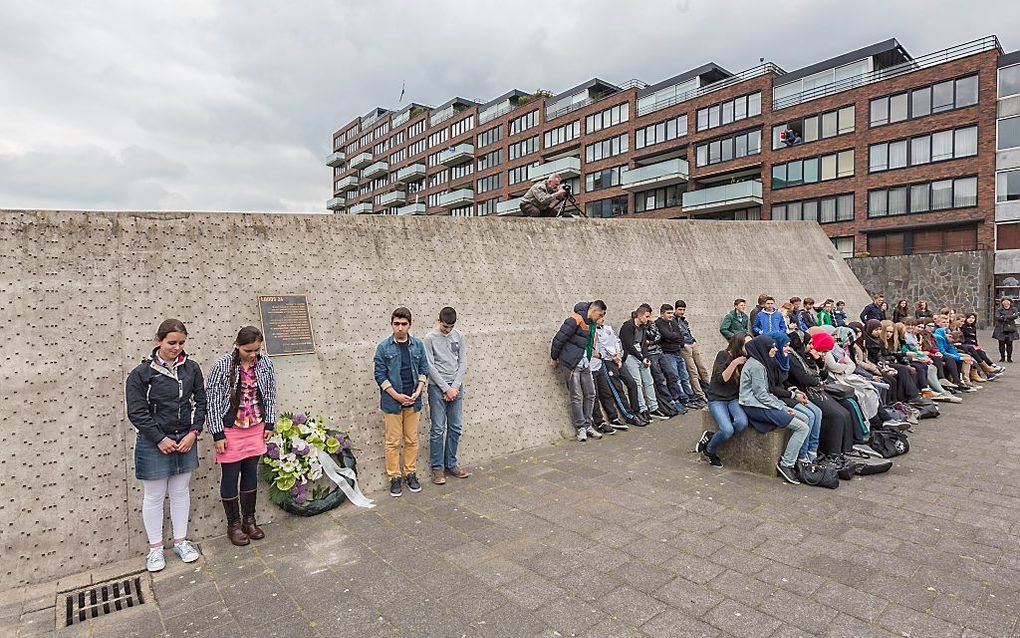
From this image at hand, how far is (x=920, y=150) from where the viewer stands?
30.8m

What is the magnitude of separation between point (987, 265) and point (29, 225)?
3603 centimetres

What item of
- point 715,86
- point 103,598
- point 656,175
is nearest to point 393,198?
point 656,175

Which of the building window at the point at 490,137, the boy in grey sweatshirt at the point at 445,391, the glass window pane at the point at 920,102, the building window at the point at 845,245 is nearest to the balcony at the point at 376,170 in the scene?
the building window at the point at 490,137

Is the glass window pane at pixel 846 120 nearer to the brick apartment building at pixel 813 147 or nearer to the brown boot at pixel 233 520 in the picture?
the brick apartment building at pixel 813 147

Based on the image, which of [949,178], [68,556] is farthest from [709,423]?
[949,178]

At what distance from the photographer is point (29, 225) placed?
5.11 m

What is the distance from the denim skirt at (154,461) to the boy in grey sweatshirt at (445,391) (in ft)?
8.06

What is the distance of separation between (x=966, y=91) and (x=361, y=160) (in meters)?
71.6

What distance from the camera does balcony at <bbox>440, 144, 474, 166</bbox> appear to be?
205 ft

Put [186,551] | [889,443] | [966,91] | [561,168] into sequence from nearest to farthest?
[186,551], [889,443], [966,91], [561,168]

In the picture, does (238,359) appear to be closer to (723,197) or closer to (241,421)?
(241,421)

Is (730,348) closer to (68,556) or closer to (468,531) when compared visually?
(468,531)

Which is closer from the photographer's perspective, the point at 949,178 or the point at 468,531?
the point at 468,531

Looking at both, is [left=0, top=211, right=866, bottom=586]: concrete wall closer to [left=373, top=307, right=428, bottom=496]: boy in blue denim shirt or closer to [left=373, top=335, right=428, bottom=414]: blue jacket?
[left=373, top=307, right=428, bottom=496]: boy in blue denim shirt
